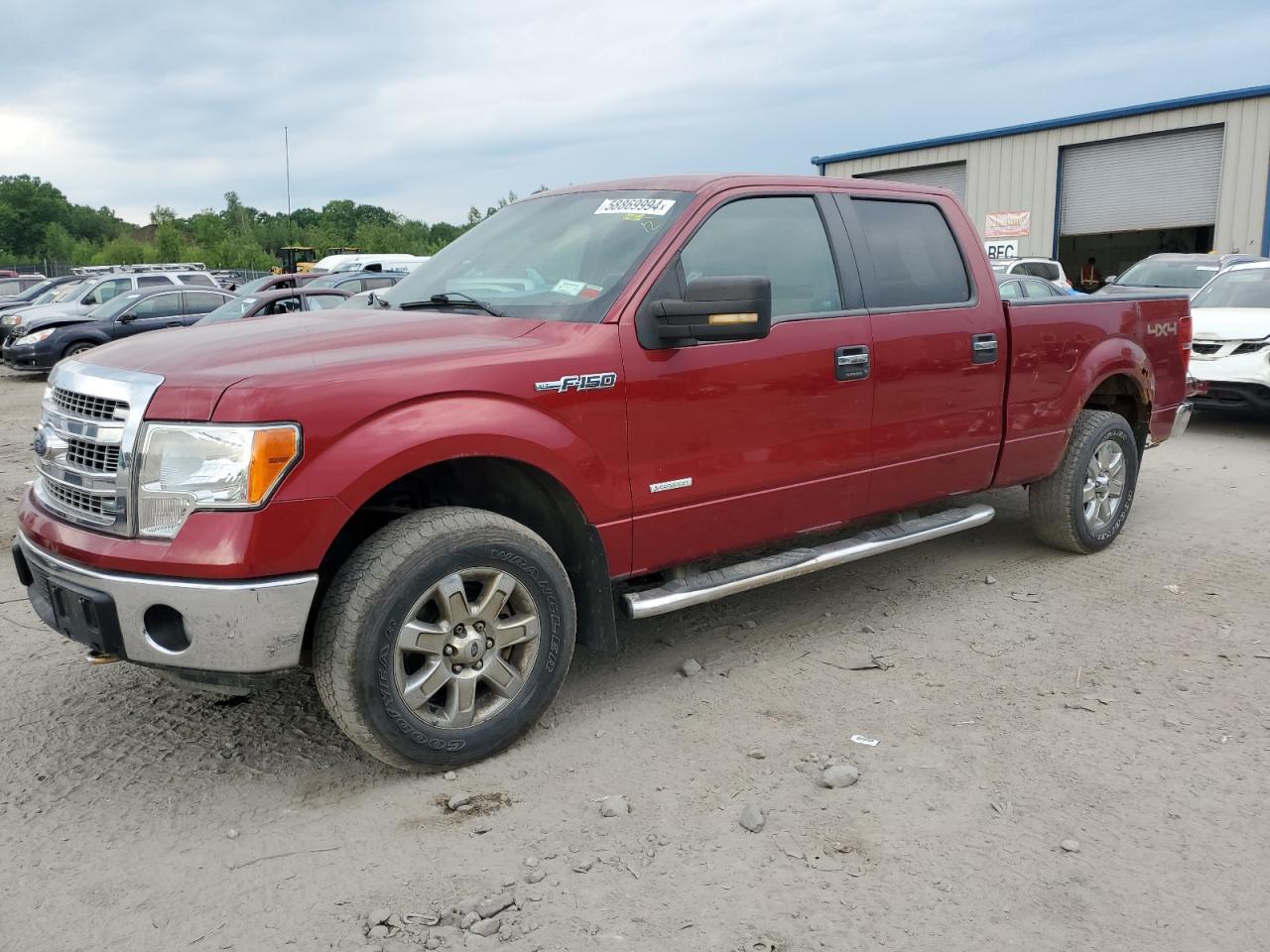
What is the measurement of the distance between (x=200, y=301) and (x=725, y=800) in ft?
56.9

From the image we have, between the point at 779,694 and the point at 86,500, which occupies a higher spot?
the point at 86,500

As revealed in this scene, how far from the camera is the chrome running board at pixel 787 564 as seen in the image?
12.3 ft

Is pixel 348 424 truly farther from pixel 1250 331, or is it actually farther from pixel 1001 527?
pixel 1250 331

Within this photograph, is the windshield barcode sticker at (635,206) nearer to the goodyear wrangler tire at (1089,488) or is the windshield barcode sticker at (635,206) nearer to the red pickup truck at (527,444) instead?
the red pickup truck at (527,444)

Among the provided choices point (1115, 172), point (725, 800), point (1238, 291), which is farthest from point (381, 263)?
point (725, 800)

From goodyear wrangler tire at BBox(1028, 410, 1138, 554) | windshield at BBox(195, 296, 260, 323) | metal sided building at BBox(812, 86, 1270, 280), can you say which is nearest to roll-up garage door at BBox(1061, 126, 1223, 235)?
metal sided building at BBox(812, 86, 1270, 280)

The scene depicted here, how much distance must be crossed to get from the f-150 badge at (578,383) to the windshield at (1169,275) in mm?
12314

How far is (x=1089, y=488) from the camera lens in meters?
5.64

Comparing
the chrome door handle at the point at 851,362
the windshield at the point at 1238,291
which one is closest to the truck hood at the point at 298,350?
the chrome door handle at the point at 851,362

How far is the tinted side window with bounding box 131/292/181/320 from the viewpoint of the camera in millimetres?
17375

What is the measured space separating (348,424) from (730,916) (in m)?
1.70

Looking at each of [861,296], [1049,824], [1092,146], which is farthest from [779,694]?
[1092,146]

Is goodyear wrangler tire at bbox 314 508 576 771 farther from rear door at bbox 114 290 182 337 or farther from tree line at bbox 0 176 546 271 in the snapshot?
tree line at bbox 0 176 546 271

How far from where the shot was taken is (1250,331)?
9.62m
